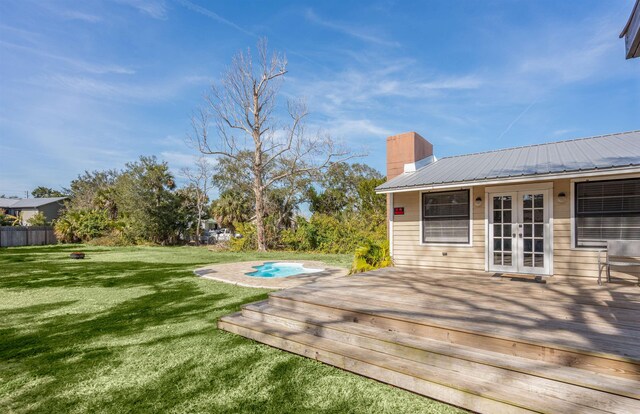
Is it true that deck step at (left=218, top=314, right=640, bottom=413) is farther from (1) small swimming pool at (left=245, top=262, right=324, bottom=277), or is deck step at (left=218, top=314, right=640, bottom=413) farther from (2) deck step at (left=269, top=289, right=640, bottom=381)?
(1) small swimming pool at (left=245, top=262, right=324, bottom=277)

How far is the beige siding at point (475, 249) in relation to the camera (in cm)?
504

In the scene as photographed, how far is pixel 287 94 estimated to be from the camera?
16.5m

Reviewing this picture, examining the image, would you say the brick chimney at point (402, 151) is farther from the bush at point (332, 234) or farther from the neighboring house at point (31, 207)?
the neighboring house at point (31, 207)

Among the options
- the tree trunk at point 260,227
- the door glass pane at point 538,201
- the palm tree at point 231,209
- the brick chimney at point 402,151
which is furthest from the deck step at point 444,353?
the palm tree at point 231,209

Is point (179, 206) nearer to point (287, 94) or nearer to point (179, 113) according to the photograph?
point (179, 113)

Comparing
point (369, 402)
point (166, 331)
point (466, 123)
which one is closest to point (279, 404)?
point (369, 402)

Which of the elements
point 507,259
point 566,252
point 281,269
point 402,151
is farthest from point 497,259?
point 281,269

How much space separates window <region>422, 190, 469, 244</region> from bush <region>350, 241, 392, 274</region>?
3.21 ft

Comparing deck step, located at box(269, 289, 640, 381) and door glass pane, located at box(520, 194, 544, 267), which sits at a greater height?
door glass pane, located at box(520, 194, 544, 267)

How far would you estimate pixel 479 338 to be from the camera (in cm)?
246

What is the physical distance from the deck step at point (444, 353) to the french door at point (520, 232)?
401 centimetres

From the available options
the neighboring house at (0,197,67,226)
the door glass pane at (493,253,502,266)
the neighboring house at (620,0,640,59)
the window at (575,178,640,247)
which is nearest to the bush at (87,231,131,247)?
the neighboring house at (0,197,67,226)

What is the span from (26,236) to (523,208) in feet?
90.2

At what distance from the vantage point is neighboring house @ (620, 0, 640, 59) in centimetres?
225
